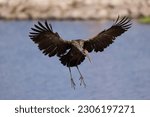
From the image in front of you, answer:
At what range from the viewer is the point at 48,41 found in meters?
12.5

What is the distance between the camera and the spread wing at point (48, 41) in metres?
12.3

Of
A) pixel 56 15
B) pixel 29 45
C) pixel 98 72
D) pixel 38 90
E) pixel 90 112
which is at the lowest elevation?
pixel 90 112

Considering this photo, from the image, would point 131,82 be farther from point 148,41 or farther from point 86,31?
point 86,31

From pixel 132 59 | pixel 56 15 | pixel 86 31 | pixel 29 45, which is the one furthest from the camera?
pixel 56 15

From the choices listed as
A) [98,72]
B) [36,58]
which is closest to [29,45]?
[36,58]

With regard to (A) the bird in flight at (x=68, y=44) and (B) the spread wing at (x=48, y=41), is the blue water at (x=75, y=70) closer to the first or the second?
(A) the bird in flight at (x=68, y=44)

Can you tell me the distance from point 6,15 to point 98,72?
841 cm

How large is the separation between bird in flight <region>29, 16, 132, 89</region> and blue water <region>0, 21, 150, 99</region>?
387 cm

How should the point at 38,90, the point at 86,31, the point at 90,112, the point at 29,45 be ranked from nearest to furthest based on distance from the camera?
the point at 90,112 → the point at 38,90 → the point at 29,45 → the point at 86,31

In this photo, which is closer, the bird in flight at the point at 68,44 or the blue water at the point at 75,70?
the bird in flight at the point at 68,44

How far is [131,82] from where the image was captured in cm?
1841

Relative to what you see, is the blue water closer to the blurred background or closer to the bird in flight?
the blurred background

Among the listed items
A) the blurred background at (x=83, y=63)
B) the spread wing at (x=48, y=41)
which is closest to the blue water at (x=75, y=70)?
the blurred background at (x=83, y=63)

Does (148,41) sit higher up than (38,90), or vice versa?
(148,41)
